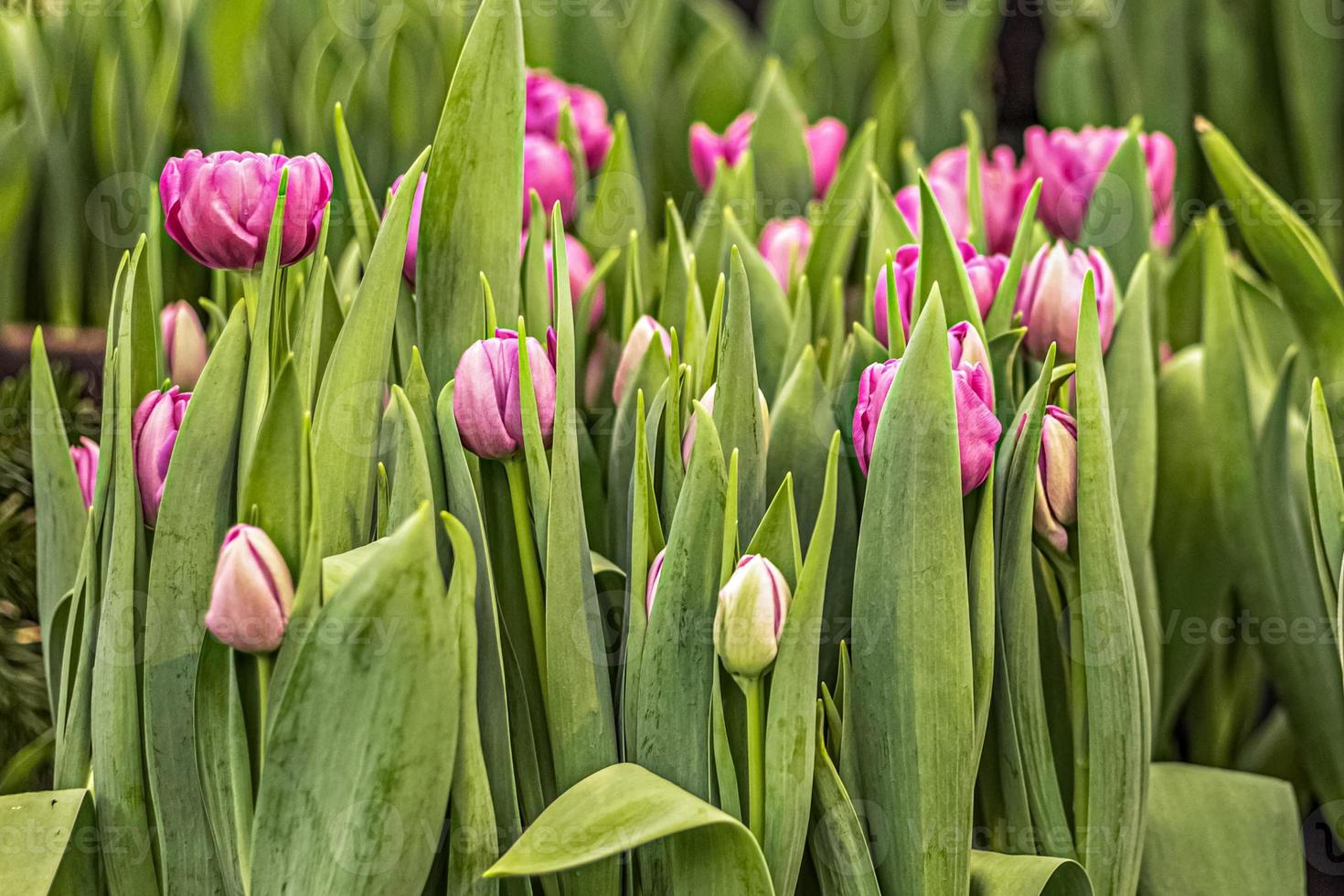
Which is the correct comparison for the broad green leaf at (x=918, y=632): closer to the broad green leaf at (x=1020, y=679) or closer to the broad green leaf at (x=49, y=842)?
the broad green leaf at (x=1020, y=679)

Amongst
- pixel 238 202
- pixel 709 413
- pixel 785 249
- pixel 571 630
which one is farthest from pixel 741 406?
pixel 785 249

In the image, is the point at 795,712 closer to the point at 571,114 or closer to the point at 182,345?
the point at 182,345

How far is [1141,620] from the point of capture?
64 centimetres

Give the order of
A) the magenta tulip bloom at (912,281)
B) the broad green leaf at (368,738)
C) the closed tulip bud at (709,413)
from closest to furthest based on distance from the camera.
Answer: the broad green leaf at (368,738), the closed tulip bud at (709,413), the magenta tulip bloom at (912,281)

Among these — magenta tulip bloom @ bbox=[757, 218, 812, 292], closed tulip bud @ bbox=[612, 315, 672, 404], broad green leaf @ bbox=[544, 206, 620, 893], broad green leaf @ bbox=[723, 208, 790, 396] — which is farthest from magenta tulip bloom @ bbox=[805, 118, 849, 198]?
broad green leaf @ bbox=[544, 206, 620, 893]

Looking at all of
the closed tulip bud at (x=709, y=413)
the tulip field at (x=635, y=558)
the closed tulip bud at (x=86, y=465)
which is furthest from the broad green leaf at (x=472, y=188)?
the closed tulip bud at (x=86, y=465)

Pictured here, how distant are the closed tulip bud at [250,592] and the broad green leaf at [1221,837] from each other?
43 centimetres

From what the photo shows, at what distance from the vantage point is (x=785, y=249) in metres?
0.79

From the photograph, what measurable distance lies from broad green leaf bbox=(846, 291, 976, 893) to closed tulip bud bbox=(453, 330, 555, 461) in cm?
14

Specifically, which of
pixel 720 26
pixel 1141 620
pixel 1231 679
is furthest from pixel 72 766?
pixel 720 26

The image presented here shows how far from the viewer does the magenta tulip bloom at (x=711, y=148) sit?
922 mm

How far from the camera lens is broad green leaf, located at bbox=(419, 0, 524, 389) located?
51 cm

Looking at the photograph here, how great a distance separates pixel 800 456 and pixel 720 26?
2.35 ft

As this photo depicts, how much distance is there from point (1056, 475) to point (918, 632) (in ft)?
0.34
